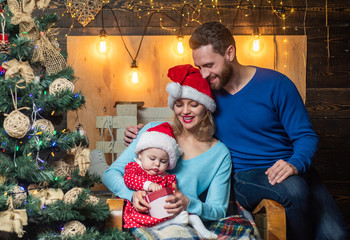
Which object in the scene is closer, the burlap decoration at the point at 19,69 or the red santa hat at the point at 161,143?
the burlap decoration at the point at 19,69

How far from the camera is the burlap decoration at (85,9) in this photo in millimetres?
3547

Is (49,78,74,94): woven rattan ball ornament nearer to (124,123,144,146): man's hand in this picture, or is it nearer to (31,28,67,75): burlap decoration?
(31,28,67,75): burlap decoration

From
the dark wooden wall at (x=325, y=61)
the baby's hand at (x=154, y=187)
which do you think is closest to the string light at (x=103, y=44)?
the dark wooden wall at (x=325, y=61)

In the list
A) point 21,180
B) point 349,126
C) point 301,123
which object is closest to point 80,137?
point 21,180

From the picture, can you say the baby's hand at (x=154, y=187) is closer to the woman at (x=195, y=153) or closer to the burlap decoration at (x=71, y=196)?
the woman at (x=195, y=153)

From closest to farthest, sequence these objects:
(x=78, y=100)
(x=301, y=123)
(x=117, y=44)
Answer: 1. (x=78, y=100)
2. (x=301, y=123)
3. (x=117, y=44)

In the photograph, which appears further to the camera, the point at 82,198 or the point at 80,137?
the point at 80,137

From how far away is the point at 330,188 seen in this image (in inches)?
149

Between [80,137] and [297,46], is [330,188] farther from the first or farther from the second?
[80,137]

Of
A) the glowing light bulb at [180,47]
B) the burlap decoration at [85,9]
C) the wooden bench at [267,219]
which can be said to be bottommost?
the wooden bench at [267,219]

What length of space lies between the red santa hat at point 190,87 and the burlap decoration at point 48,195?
731 mm

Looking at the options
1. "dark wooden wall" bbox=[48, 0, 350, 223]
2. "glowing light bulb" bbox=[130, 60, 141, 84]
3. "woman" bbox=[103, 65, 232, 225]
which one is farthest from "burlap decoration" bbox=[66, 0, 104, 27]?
"woman" bbox=[103, 65, 232, 225]

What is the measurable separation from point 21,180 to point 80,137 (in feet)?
0.95

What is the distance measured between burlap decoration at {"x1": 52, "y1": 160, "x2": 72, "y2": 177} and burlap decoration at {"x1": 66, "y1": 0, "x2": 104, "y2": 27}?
6.54 ft
